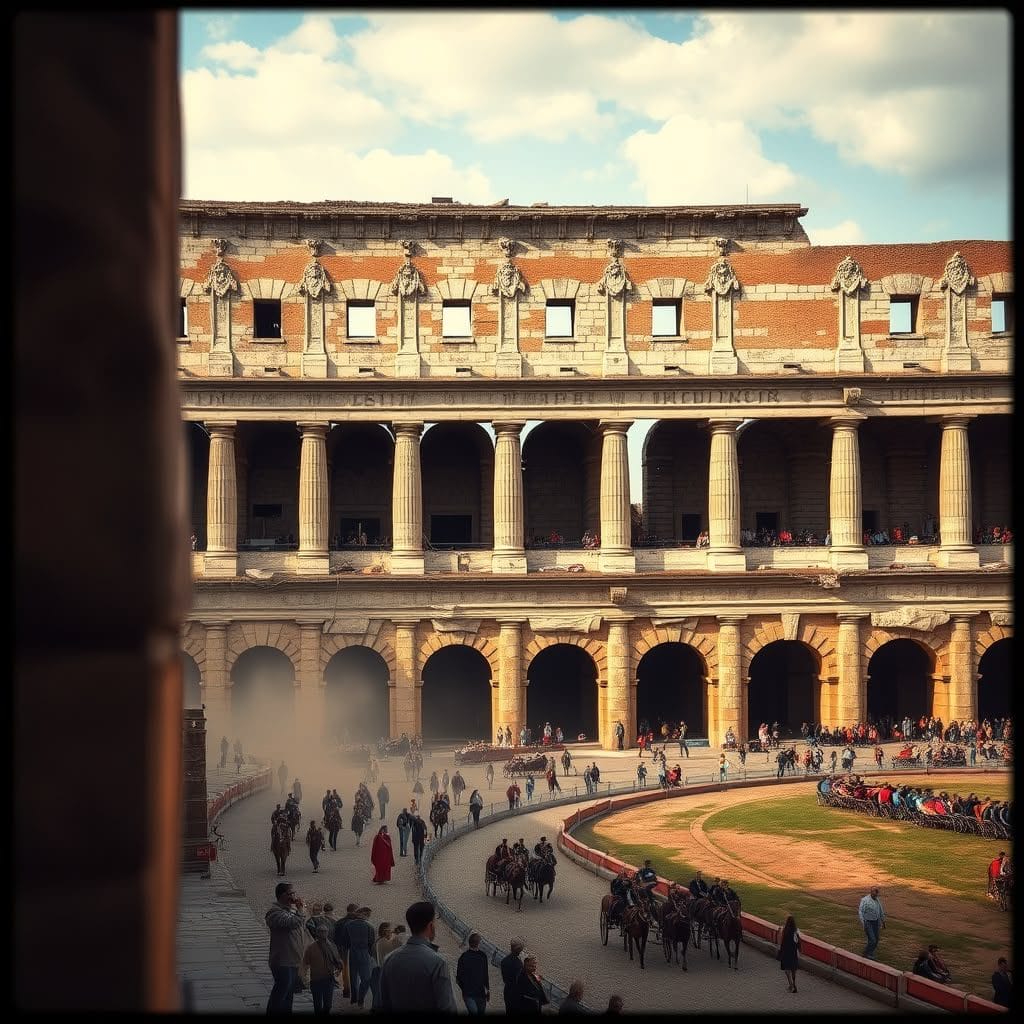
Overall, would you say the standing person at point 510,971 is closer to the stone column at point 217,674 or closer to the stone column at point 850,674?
the stone column at point 217,674

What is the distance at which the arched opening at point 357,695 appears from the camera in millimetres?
49844

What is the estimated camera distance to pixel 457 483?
54.7 metres

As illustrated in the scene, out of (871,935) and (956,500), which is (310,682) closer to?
(956,500)

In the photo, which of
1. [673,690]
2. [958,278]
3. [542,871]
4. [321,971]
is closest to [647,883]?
[542,871]

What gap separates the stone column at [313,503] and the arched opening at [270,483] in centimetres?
409

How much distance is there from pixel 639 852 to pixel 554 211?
27952mm

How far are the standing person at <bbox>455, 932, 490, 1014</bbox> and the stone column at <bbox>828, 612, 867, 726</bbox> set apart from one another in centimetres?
3608

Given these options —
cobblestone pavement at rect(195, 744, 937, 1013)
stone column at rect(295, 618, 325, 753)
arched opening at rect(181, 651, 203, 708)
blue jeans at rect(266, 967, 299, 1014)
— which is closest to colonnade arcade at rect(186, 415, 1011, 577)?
stone column at rect(295, 618, 325, 753)

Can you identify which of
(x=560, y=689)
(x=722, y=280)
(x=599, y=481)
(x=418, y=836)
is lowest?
(x=418, y=836)

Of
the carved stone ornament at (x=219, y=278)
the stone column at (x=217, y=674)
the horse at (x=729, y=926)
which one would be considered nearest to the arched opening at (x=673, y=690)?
the stone column at (x=217, y=674)

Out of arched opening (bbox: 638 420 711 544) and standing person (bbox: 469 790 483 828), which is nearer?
standing person (bbox: 469 790 483 828)

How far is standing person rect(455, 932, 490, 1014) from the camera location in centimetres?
1547

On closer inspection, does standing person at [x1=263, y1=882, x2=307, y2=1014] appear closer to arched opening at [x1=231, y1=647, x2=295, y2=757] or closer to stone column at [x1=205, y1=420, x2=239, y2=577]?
arched opening at [x1=231, y1=647, x2=295, y2=757]

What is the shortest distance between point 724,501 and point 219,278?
21.4m
